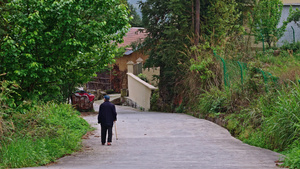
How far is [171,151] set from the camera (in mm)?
11695

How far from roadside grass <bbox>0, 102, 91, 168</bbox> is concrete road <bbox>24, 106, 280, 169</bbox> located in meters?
0.35

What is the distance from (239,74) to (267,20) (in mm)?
8395

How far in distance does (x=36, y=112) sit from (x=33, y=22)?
148 inches

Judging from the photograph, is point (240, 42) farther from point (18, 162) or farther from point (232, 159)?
point (18, 162)

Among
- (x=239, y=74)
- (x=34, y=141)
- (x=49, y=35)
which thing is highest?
(x=49, y=35)

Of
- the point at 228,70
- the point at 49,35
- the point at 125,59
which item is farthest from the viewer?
the point at 125,59

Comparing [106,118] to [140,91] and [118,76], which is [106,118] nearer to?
[140,91]

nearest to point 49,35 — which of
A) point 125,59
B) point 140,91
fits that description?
point 140,91

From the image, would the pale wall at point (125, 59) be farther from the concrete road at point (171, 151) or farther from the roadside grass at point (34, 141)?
the roadside grass at point (34, 141)

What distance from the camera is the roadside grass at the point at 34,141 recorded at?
9430mm

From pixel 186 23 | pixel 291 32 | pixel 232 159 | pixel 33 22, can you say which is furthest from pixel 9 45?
pixel 291 32

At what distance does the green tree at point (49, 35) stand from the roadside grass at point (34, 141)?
0.97 m

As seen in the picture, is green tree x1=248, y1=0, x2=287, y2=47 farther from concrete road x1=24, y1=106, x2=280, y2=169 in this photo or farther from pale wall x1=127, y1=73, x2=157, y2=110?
concrete road x1=24, y1=106, x2=280, y2=169

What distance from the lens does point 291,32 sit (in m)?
28.8
